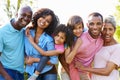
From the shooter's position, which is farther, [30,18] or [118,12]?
[118,12]

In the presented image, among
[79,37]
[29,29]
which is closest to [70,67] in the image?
[79,37]

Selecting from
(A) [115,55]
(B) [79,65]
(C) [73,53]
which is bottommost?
(B) [79,65]

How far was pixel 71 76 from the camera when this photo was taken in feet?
17.4

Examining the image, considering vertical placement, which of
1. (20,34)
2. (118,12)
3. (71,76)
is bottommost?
(118,12)

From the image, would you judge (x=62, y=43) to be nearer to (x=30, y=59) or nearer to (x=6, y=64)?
(x=30, y=59)

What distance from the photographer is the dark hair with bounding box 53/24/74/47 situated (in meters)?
5.05

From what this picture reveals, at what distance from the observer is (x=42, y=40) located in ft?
16.8

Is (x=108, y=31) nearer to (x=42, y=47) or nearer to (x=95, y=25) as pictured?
(x=95, y=25)

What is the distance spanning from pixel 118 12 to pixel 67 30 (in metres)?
16.8

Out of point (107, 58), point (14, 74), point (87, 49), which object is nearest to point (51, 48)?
point (87, 49)

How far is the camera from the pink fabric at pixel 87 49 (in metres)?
5.21

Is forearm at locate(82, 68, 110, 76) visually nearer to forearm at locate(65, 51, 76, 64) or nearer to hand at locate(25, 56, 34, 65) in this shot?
forearm at locate(65, 51, 76, 64)

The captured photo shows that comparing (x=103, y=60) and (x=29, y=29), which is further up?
(x=29, y=29)

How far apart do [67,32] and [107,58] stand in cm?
72
